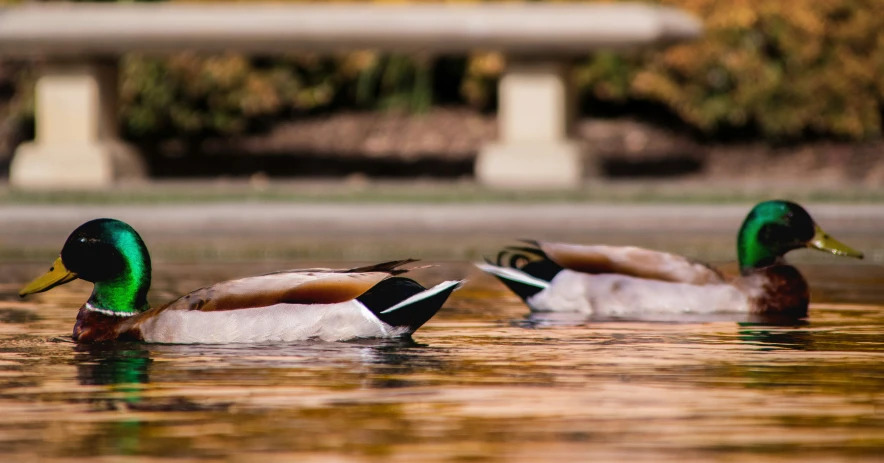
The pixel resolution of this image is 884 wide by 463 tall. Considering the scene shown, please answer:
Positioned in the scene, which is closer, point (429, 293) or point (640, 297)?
point (429, 293)

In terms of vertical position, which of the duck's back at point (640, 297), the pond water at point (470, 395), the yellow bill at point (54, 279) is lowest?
the pond water at point (470, 395)

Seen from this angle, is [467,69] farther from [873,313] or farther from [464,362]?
[464,362]

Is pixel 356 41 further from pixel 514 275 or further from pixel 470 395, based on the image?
pixel 470 395

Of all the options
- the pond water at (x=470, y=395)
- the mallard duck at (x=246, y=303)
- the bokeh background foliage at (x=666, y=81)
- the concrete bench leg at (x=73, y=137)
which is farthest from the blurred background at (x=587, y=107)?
the mallard duck at (x=246, y=303)

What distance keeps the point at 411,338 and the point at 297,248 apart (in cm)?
734

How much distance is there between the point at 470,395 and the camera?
26.8ft

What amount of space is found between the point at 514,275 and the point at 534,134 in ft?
38.4

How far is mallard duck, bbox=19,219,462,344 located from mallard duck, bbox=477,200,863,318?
1834mm

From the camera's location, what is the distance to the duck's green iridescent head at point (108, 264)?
10148mm

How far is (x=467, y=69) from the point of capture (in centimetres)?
2759

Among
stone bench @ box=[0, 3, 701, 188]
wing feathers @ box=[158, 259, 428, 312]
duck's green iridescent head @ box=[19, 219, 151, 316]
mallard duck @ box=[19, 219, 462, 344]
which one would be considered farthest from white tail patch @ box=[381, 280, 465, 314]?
stone bench @ box=[0, 3, 701, 188]

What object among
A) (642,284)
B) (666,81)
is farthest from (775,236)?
(666,81)

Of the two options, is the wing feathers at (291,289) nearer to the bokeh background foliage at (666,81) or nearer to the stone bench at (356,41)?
the stone bench at (356,41)

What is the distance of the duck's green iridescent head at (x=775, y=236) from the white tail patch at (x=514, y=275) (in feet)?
4.01
